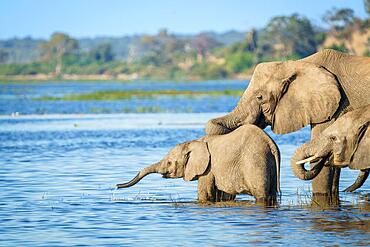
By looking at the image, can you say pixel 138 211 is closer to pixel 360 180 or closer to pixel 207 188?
pixel 207 188

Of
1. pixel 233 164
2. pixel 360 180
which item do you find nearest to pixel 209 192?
pixel 233 164

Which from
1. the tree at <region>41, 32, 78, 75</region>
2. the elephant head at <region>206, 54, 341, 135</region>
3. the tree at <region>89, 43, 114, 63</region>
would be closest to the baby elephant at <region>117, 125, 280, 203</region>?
the elephant head at <region>206, 54, 341, 135</region>

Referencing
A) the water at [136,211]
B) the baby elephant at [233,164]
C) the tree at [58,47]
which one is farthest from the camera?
the tree at [58,47]

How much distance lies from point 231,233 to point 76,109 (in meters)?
38.9

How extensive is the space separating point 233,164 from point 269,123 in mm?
1246

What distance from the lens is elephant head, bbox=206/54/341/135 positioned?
15812mm

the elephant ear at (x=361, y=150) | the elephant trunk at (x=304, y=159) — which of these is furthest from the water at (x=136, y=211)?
the elephant ear at (x=361, y=150)

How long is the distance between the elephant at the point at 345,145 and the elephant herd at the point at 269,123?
1168mm

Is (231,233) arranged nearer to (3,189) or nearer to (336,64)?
(336,64)

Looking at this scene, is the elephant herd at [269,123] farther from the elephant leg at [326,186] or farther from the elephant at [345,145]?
the elephant at [345,145]

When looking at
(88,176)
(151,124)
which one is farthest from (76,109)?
(88,176)

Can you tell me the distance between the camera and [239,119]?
52.6 ft

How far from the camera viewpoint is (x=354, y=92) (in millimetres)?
15922

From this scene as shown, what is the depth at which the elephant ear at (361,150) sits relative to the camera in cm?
1349
